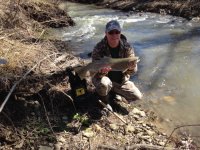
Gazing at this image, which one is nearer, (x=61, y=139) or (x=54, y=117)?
(x=61, y=139)

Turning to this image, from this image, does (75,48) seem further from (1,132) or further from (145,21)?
(1,132)

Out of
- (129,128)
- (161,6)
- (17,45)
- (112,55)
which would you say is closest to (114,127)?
(129,128)

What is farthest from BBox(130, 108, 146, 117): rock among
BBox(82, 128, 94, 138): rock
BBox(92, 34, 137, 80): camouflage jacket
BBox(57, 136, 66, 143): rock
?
BBox(57, 136, 66, 143): rock

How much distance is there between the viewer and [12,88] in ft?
16.3

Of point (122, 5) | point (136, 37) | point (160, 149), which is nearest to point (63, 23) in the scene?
point (136, 37)

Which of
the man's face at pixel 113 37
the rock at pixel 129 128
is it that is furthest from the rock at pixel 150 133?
the man's face at pixel 113 37

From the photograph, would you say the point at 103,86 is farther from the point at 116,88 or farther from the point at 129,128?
the point at 129,128

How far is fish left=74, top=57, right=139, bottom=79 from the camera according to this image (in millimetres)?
5023

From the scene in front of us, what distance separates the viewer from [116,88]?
19.4 ft

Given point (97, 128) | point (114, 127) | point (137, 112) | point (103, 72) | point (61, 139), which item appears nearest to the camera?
point (61, 139)

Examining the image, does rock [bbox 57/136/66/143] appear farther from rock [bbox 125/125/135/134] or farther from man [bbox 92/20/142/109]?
man [bbox 92/20/142/109]

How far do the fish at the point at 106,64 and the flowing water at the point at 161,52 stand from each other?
130 cm

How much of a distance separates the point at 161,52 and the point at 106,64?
178 inches

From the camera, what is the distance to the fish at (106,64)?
5.02m
